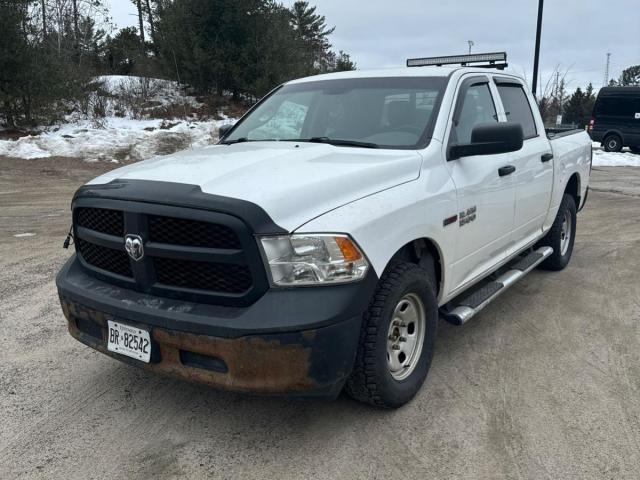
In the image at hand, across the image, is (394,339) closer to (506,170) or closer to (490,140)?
(490,140)

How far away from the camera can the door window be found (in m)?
3.80

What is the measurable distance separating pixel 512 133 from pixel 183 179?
75.9 inches

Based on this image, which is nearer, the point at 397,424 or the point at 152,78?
the point at 397,424

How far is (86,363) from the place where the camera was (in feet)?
12.6

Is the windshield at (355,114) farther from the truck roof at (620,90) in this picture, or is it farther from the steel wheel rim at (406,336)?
A: the truck roof at (620,90)

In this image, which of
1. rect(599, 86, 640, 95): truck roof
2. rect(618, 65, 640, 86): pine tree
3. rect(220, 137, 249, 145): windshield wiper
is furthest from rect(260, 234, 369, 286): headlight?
rect(618, 65, 640, 86): pine tree

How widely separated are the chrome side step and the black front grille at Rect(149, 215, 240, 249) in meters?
1.69

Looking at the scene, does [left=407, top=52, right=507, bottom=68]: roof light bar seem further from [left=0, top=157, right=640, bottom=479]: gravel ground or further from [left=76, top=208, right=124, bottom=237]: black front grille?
[left=76, top=208, right=124, bottom=237]: black front grille

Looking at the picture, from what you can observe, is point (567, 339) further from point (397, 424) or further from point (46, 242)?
point (46, 242)

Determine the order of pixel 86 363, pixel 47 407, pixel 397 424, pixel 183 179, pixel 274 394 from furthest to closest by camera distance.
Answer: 1. pixel 86 363
2. pixel 47 407
3. pixel 397 424
4. pixel 183 179
5. pixel 274 394

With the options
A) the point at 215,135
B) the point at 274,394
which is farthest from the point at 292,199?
the point at 215,135

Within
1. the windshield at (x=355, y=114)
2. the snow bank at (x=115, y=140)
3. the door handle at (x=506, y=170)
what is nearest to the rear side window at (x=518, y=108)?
the door handle at (x=506, y=170)

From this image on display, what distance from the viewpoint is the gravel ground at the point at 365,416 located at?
2.75 m

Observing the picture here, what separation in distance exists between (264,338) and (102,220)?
1.15 m
